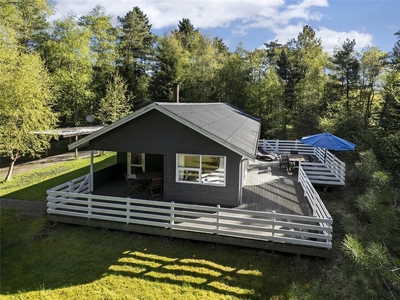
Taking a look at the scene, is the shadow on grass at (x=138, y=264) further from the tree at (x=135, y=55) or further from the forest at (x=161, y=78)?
the tree at (x=135, y=55)

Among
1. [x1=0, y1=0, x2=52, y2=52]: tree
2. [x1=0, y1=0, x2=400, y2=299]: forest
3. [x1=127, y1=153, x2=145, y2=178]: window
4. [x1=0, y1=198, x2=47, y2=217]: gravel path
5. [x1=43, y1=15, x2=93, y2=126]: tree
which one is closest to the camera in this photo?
[x1=0, y1=198, x2=47, y2=217]: gravel path

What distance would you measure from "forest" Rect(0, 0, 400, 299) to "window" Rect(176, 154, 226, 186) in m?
9.61

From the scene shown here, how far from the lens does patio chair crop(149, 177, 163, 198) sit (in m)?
9.35

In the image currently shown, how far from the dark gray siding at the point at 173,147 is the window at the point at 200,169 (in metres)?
0.18

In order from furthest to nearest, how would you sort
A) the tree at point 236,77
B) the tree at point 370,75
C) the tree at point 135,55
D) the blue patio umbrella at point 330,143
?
the tree at point 135,55 < the tree at point 236,77 < the tree at point 370,75 < the blue patio umbrella at point 330,143

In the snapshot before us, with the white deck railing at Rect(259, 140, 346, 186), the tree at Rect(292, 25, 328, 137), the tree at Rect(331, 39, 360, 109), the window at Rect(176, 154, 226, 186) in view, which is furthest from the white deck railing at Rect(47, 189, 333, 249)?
the tree at Rect(331, 39, 360, 109)

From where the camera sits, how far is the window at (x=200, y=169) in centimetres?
890

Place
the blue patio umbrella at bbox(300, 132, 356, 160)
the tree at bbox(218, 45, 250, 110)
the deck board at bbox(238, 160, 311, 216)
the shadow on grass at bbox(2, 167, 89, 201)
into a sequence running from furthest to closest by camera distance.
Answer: the tree at bbox(218, 45, 250, 110), the blue patio umbrella at bbox(300, 132, 356, 160), the shadow on grass at bbox(2, 167, 89, 201), the deck board at bbox(238, 160, 311, 216)

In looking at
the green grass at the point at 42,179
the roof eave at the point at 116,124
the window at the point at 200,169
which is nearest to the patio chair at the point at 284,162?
the window at the point at 200,169

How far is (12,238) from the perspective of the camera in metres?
7.67

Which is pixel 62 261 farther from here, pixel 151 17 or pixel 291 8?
pixel 151 17

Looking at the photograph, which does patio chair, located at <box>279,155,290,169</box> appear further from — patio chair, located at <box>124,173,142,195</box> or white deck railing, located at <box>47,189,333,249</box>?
patio chair, located at <box>124,173,142,195</box>

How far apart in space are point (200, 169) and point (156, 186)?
1.88 m

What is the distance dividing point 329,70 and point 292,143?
1068 centimetres
